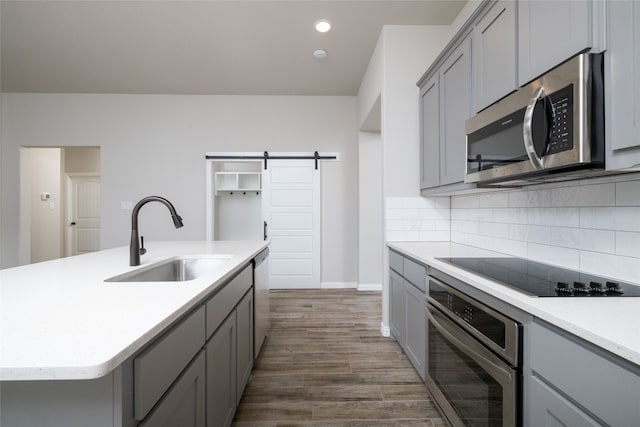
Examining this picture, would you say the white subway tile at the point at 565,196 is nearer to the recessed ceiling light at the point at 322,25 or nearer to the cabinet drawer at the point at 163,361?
the cabinet drawer at the point at 163,361

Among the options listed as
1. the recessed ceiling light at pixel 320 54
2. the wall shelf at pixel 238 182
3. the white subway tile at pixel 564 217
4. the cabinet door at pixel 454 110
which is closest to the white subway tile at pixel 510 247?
the white subway tile at pixel 564 217

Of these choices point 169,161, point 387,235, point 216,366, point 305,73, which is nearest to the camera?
point 216,366

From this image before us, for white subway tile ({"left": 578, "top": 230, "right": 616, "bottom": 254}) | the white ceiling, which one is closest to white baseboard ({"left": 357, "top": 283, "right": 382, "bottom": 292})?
the white ceiling

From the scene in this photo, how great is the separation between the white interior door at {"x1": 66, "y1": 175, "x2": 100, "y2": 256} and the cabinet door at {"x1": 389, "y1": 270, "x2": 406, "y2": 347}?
6.72 meters

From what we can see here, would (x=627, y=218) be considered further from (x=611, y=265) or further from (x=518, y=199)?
(x=518, y=199)

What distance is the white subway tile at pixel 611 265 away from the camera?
47.1 inches

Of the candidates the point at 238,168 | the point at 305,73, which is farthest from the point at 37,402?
the point at 238,168

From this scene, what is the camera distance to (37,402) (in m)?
0.61

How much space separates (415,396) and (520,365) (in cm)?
112

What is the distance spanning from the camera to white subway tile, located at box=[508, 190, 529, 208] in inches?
72.6

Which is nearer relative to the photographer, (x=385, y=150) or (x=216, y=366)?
(x=216, y=366)

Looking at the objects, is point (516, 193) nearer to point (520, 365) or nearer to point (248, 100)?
point (520, 365)

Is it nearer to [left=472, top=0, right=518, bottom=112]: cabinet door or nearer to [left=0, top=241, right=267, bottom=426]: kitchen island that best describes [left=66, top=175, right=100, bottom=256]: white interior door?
[left=0, top=241, right=267, bottom=426]: kitchen island

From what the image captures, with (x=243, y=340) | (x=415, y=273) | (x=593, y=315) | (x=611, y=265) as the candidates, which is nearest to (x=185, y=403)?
(x=243, y=340)
